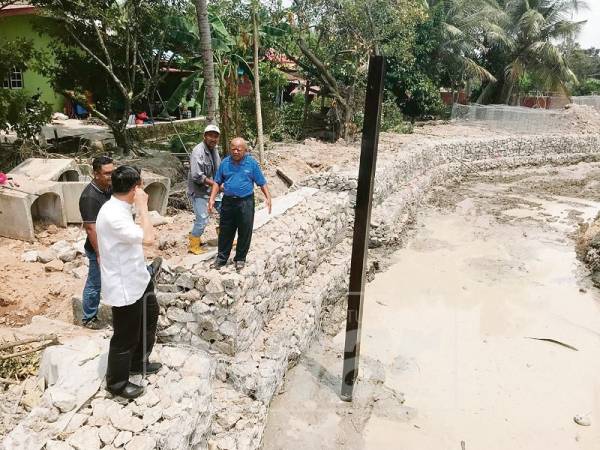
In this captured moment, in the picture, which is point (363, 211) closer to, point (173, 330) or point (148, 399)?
point (173, 330)

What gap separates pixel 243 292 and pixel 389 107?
17494 mm

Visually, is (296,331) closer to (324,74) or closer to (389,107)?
(324,74)

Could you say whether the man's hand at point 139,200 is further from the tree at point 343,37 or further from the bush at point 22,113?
the tree at point 343,37

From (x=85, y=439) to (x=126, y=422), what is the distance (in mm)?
Answer: 294

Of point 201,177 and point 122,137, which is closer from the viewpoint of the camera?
point 201,177

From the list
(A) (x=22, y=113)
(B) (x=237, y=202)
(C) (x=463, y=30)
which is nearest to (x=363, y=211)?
(B) (x=237, y=202)

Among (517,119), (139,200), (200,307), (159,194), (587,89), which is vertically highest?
(587,89)

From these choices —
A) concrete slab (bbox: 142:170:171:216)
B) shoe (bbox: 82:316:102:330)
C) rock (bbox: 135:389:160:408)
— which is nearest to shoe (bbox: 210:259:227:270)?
shoe (bbox: 82:316:102:330)

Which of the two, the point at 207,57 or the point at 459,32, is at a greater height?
the point at 459,32

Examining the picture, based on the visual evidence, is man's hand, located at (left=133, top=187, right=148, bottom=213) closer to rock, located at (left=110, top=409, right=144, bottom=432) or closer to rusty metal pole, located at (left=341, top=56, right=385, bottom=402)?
rock, located at (left=110, top=409, right=144, bottom=432)

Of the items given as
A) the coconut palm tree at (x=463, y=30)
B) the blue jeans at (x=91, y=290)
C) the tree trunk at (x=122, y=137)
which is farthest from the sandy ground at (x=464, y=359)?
the coconut palm tree at (x=463, y=30)

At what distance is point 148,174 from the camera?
9.15 meters

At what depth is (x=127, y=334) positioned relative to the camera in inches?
143

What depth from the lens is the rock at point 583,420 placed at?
5.64m
